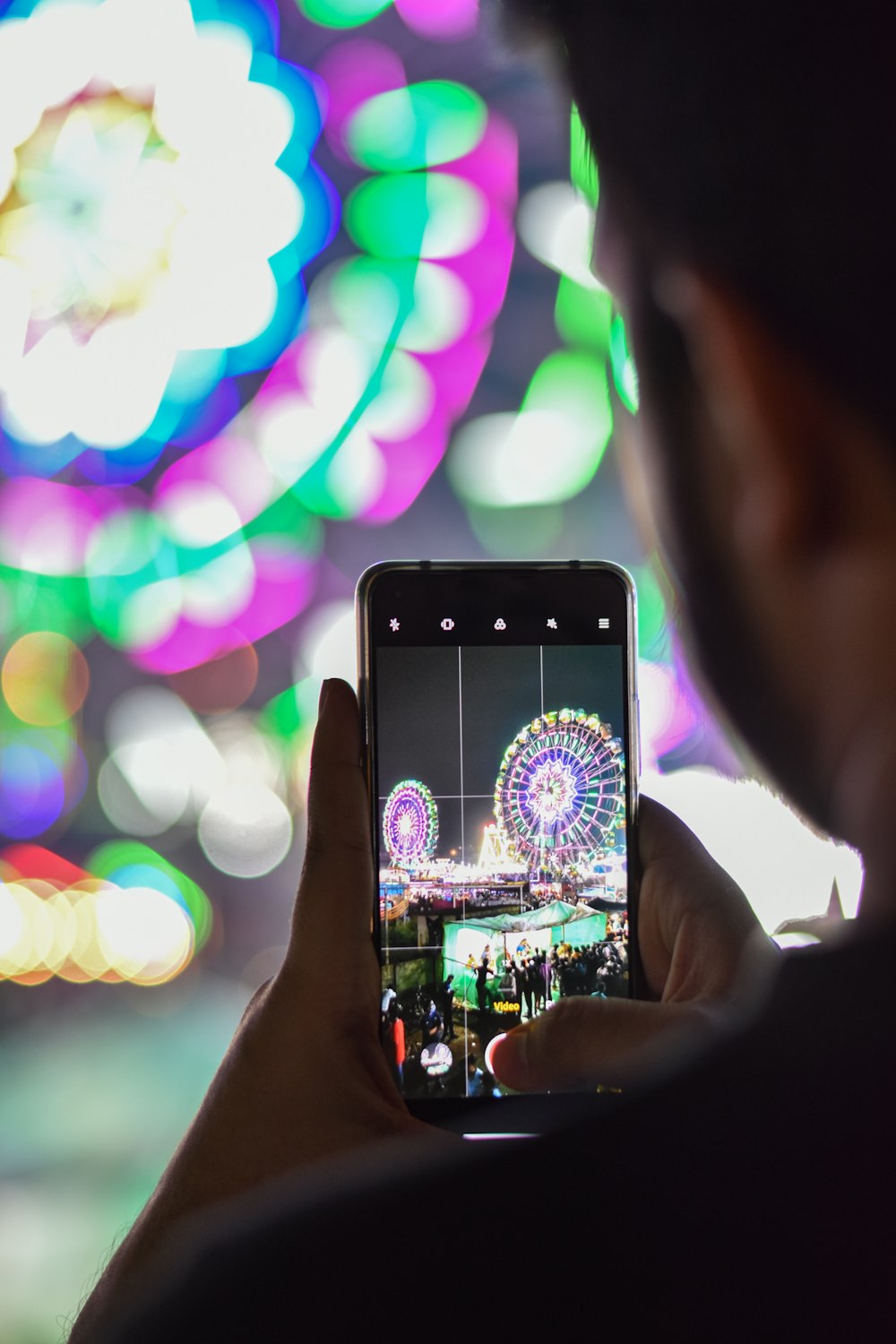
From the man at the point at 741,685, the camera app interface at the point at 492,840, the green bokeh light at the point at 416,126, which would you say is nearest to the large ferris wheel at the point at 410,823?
the camera app interface at the point at 492,840

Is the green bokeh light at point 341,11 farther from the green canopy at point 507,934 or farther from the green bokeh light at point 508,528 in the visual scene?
the green canopy at point 507,934

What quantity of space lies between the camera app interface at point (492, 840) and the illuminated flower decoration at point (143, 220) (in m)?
0.46

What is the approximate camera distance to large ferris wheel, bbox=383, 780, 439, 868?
1.24 feet

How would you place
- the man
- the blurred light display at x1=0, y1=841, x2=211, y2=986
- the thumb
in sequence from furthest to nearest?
1. the blurred light display at x1=0, y1=841, x2=211, y2=986
2. the thumb
3. the man

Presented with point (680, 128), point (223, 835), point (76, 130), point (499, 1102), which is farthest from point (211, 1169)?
point (76, 130)

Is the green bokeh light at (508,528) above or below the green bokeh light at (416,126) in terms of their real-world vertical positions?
below

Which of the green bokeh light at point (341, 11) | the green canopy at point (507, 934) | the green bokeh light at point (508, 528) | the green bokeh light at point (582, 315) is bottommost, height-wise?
the green canopy at point (507, 934)

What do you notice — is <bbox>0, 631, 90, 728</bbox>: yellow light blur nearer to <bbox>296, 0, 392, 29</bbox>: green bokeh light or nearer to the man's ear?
<bbox>296, 0, 392, 29</bbox>: green bokeh light

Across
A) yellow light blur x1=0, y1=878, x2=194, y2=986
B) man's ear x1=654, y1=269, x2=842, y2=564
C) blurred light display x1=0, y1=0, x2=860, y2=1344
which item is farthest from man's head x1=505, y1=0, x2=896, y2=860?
yellow light blur x1=0, y1=878, x2=194, y2=986

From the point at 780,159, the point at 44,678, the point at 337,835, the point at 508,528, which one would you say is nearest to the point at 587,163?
the point at 780,159

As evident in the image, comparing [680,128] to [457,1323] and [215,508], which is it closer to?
A: [457,1323]

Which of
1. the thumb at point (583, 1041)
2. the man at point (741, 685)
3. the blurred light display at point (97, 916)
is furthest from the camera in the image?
the blurred light display at point (97, 916)

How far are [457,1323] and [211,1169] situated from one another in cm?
16

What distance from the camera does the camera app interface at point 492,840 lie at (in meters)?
0.38
